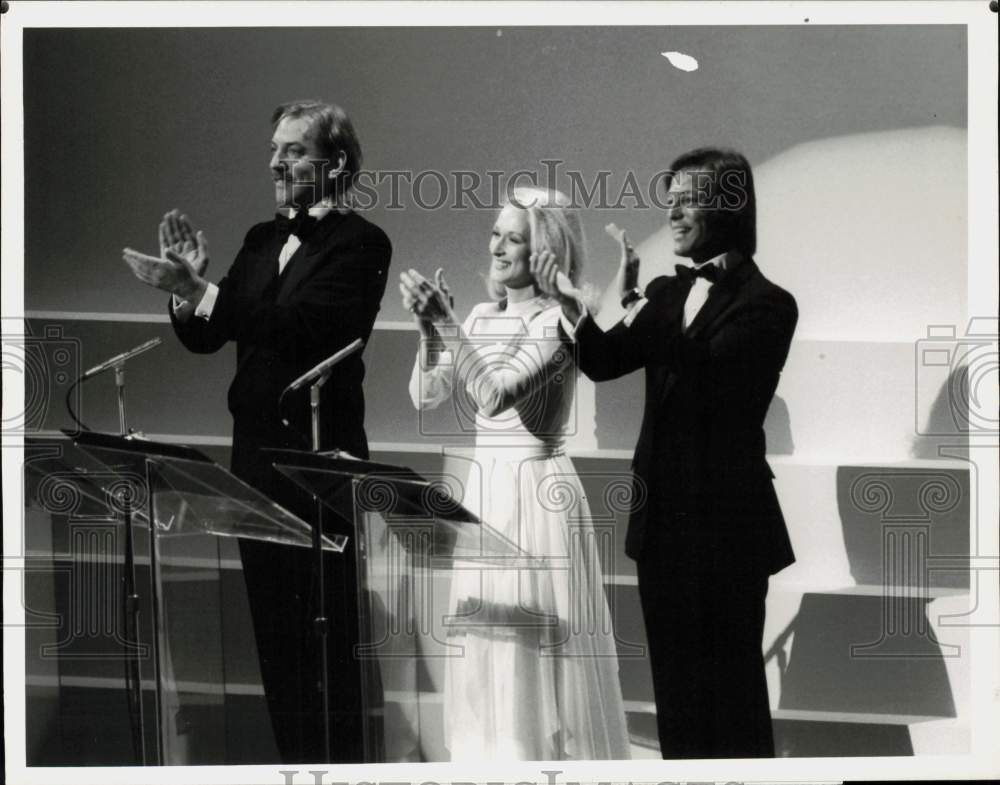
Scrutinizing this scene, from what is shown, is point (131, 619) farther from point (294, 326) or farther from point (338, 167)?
point (338, 167)

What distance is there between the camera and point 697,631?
129 inches

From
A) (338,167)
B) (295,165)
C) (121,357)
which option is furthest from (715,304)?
(121,357)

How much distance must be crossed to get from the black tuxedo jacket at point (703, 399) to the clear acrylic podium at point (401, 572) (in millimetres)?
485

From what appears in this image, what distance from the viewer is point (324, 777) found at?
3338mm

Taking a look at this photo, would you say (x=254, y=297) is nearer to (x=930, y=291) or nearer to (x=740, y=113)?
(x=740, y=113)

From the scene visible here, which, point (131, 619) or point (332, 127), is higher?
point (332, 127)

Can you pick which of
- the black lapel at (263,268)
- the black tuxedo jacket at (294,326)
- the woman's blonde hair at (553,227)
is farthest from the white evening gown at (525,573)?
the black lapel at (263,268)

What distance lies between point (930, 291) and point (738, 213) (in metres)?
0.63

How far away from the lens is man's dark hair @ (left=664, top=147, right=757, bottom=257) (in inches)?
128

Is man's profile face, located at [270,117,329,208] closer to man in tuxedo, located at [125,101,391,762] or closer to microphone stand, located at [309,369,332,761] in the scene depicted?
man in tuxedo, located at [125,101,391,762]

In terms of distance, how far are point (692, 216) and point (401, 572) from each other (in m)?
1.36

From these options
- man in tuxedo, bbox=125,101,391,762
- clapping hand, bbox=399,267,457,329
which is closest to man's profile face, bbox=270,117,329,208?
man in tuxedo, bbox=125,101,391,762

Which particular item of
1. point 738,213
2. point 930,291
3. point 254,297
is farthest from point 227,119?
point 930,291

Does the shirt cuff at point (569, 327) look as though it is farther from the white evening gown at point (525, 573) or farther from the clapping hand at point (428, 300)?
the clapping hand at point (428, 300)
